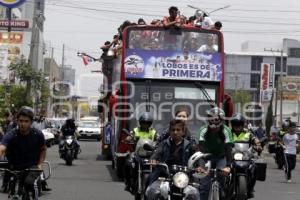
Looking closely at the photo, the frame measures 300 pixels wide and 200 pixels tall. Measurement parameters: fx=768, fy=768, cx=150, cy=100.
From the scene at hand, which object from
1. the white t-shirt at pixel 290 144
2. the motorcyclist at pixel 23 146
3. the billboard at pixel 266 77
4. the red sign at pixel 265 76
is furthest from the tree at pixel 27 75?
the billboard at pixel 266 77

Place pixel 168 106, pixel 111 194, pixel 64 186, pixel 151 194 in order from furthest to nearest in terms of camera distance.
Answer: pixel 168 106 → pixel 64 186 → pixel 111 194 → pixel 151 194

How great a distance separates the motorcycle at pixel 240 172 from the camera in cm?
1281

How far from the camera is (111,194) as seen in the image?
1628cm

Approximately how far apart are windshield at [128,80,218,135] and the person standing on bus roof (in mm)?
1518

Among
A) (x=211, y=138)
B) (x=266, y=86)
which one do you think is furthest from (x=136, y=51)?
(x=266, y=86)

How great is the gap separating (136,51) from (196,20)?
213 centimetres

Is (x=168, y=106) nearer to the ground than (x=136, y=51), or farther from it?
nearer to the ground

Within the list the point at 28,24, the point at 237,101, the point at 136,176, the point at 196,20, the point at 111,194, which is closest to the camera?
the point at 136,176

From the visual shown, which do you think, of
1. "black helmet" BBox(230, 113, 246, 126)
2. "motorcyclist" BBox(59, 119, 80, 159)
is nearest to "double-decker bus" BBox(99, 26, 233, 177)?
"black helmet" BBox(230, 113, 246, 126)

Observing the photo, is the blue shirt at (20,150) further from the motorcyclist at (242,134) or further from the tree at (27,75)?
the tree at (27,75)

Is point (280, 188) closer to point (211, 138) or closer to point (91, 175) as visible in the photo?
point (91, 175)

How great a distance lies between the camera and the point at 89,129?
168 feet

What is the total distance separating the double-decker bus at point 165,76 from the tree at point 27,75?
27.5m

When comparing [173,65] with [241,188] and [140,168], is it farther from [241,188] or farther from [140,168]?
[241,188]
